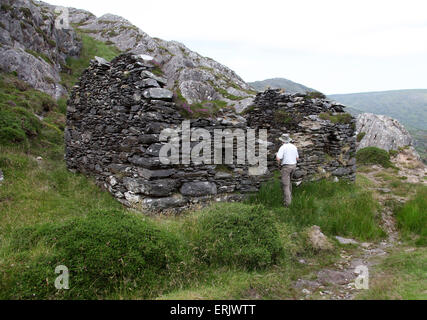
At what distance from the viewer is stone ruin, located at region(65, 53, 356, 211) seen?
8.21 m

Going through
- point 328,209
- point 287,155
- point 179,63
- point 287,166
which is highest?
point 179,63

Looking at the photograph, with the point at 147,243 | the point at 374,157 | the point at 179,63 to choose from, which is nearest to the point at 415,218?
the point at 147,243

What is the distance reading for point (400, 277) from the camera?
215 inches

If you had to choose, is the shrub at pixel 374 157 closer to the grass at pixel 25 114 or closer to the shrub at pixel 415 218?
the shrub at pixel 415 218

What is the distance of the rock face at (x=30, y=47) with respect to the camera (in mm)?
20438

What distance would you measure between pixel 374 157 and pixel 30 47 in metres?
29.5

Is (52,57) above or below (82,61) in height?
below

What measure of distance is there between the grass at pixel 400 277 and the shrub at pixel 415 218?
1215 millimetres

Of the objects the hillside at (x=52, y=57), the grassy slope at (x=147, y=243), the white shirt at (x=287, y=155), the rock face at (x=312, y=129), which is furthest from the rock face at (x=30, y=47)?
the white shirt at (x=287, y=155)

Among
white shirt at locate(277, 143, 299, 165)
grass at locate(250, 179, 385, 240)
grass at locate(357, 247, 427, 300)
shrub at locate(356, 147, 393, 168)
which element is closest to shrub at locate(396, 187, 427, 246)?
grass at locate(250, 179, 385, 240)

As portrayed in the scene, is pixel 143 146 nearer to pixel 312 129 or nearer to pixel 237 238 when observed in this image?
pixel 237 238

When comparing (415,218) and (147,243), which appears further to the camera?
(415,218)

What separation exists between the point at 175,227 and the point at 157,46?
147 ft

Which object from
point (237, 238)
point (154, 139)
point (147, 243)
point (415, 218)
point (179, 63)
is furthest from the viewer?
point (179, 63)
